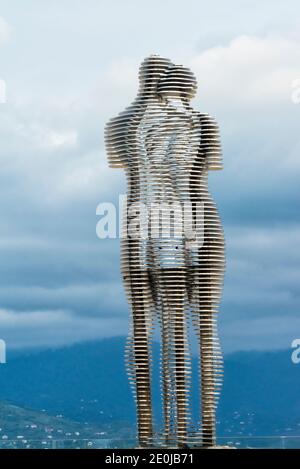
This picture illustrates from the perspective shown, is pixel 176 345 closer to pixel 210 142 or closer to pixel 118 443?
pixel 118 443

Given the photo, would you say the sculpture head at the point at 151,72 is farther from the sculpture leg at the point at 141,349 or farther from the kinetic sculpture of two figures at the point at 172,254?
the sculpture leg at the point at 141,349

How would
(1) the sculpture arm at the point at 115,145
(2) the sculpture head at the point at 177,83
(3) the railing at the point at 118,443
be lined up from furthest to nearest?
1. (1) the sculpture arm at the point at 115,145
2. (2) the sculpture head at the point at 177,83
3. (3) the railing at the point at 118,443

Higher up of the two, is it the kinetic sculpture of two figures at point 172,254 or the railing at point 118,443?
the kinetic sculpture of two figures at point 172,254

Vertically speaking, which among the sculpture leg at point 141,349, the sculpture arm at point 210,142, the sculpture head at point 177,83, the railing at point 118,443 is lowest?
the railing at point 118,443

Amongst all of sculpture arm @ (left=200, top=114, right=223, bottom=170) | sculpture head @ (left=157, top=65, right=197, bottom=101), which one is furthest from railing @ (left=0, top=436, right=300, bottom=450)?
sculpture head @ (left=157, top=65, right=197, bottom=101)

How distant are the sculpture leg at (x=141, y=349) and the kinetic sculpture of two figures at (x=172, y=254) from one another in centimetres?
2

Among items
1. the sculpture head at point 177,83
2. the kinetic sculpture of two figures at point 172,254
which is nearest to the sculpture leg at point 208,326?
the kinetic sculpture of two figures at point 172,254

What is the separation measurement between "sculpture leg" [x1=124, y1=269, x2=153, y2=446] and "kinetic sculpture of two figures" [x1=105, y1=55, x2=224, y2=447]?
0.02 meters

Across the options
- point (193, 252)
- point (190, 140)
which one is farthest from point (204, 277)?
point (190, 140)

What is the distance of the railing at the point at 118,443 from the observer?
80.6 feet

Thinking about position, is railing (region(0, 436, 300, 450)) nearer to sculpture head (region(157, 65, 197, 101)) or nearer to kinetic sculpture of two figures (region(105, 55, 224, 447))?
kinetic sculpture of two figures (region(105, 55, 224, 447))

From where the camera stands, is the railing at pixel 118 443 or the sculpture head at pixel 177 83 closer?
the railing at pixel 118 443

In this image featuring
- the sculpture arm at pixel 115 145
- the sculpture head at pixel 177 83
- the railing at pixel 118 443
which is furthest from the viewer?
the sculpture arm at pixel 115 145

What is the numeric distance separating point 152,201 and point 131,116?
66.4 inches
